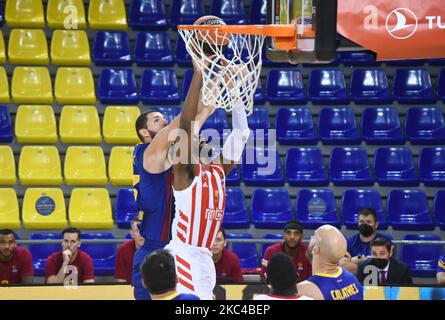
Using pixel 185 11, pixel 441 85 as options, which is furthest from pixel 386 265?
pixel 185 11

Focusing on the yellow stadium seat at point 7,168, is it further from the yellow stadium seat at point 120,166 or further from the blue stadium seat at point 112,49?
the blue stadium seat at point 112,49

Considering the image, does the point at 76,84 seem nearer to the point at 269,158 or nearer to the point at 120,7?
the point at 120,7

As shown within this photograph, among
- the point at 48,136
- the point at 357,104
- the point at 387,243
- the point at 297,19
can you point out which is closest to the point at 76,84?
the point at 48,136

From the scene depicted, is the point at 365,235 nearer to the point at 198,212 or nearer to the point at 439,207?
the point at 439,207

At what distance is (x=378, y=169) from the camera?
10.9 metres

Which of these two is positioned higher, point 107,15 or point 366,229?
point 107,15

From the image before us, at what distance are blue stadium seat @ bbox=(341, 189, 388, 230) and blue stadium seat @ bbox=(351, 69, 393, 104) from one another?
56.9 inches

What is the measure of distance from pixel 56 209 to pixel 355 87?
165 inches

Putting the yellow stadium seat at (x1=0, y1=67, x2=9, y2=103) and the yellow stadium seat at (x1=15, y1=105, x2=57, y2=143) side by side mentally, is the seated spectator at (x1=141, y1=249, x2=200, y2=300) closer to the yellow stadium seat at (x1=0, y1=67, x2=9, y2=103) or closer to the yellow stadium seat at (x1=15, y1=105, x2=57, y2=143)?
the yellow stadium seat at (x1=15, y1=105, x2=57, y2=143)

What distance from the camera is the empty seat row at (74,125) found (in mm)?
10883

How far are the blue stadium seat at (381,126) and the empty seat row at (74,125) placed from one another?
292 cm

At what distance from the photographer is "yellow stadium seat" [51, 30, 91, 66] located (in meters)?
11.5

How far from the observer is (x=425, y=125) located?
11.1 m

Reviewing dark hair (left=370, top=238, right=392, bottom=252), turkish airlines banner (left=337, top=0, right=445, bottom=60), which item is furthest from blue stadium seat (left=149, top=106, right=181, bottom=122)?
turkish airlines banner (left=337, top=0, right=445, bottom=60)
